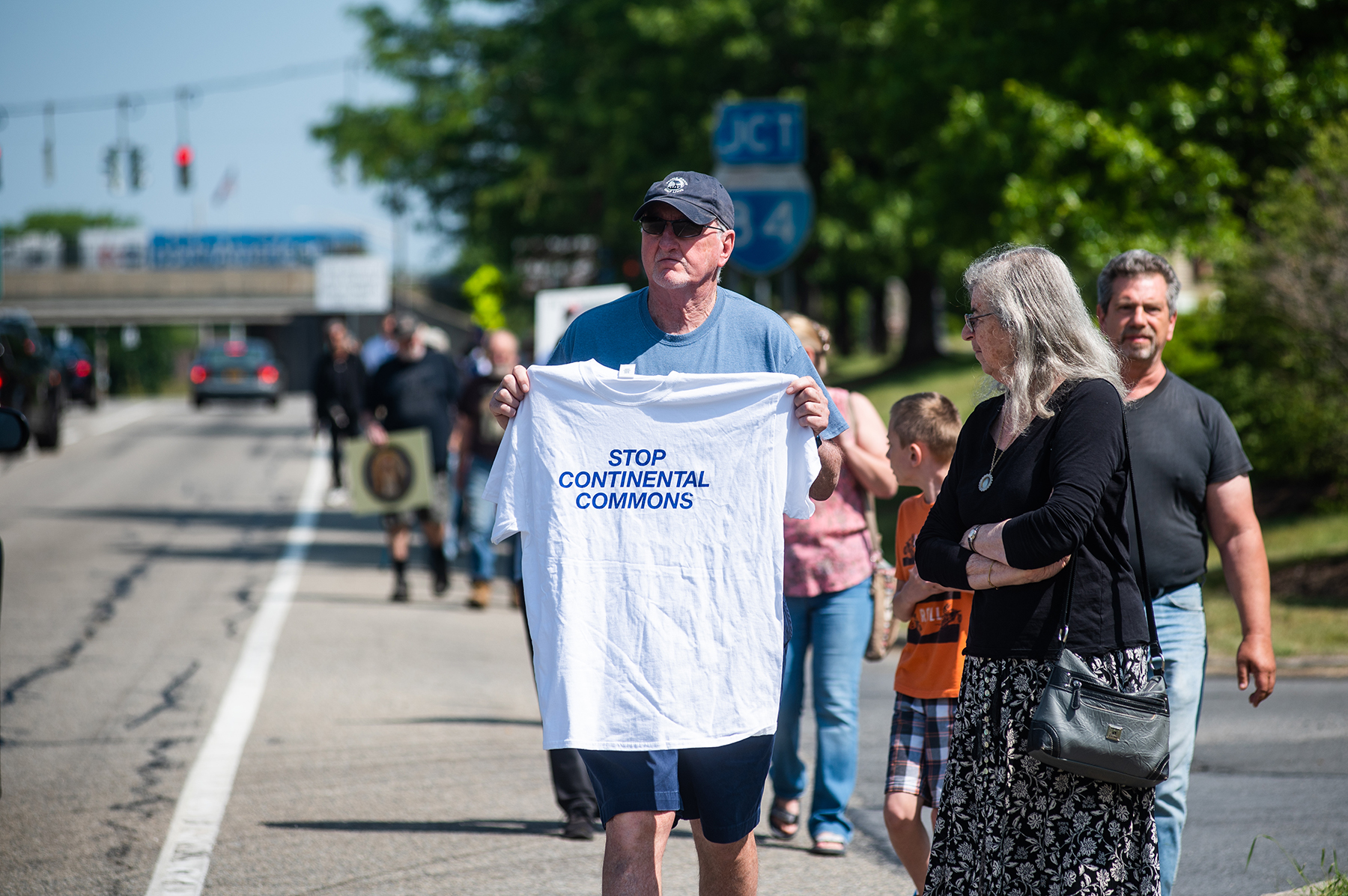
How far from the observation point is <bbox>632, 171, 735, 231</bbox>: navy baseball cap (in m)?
3.46

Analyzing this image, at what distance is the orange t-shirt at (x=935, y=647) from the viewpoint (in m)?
4.14

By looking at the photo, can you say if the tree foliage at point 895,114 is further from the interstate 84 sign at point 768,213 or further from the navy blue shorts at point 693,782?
the navy blue shorts at point 693,782

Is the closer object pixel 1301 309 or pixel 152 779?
pixel 152 779

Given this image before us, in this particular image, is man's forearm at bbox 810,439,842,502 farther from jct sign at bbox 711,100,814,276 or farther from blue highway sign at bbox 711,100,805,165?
blue highway sign at bbox 711,100,805,165

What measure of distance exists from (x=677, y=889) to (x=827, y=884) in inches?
20.5

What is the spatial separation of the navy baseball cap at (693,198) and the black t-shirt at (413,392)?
26.7 ft

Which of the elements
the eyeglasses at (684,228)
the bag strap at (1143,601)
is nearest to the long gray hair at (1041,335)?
the bag strap at (1143,601)

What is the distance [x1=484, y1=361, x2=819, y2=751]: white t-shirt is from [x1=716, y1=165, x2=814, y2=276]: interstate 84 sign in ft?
20.6

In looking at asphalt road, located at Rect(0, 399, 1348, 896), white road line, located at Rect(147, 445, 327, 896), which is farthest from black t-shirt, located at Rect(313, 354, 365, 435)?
white road line, located at Rect(147, 445, 327, 896)

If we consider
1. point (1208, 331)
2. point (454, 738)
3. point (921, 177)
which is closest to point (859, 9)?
point (921, 177)

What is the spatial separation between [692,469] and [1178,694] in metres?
1.80

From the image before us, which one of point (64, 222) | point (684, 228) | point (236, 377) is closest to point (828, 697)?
point (684, 228)

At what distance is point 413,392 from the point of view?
11.5 meters

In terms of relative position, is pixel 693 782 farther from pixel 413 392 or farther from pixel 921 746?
pixel 413 392
